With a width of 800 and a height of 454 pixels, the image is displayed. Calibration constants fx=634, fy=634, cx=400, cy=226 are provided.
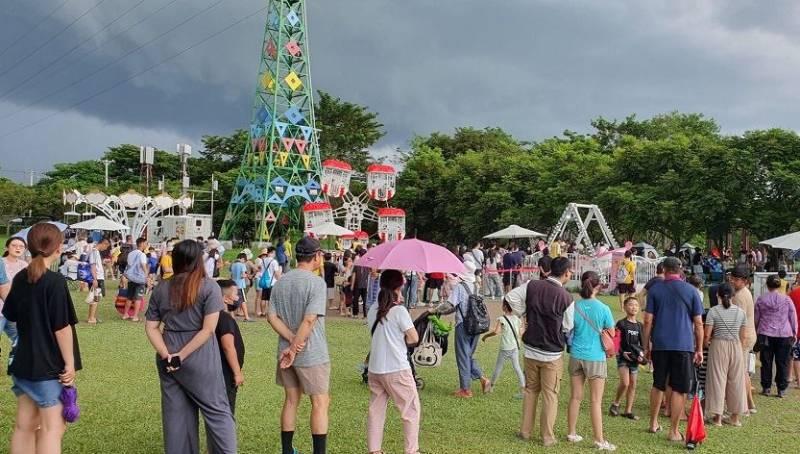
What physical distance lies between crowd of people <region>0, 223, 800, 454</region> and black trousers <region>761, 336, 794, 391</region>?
15mm

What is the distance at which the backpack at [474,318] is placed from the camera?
22.6ft

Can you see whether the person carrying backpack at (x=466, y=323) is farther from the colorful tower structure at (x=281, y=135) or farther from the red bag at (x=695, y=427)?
the colorful tower structure at (x=281, y=135)

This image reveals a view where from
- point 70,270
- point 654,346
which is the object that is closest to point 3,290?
point 654,346

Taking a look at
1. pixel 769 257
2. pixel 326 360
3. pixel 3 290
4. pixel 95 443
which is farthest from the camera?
pixel 769 257

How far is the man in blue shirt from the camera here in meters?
5.60

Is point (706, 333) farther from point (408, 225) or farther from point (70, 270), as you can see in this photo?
point (408, 225)

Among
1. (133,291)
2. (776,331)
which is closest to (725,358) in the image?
(776,331)

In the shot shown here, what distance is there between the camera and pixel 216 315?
12.4 feet

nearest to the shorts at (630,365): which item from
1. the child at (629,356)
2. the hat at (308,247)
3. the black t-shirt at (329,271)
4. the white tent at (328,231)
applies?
the child at (629,356)

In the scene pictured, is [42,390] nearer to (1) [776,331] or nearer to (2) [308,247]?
(2) [308,247]

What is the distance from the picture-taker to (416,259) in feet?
20.0

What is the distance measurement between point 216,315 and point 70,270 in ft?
41.2

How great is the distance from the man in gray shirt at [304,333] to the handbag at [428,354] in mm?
2035

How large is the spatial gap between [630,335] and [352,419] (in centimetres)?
297
